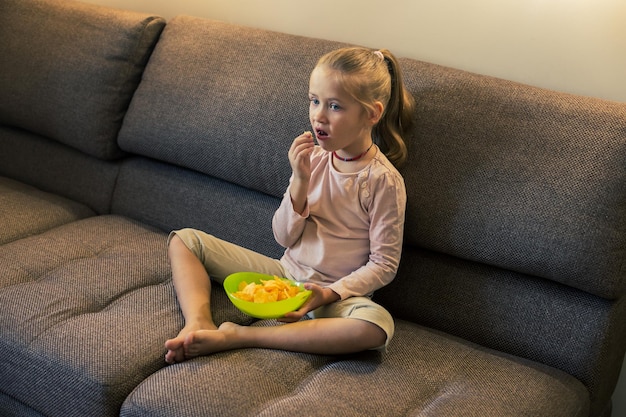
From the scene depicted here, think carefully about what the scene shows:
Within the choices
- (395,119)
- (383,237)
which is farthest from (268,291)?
(395,119)

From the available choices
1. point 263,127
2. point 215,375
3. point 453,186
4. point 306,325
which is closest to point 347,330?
point 306,325

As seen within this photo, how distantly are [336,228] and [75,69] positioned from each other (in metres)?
1.07

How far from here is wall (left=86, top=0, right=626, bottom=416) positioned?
213 centimetres

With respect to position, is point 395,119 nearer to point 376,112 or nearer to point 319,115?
point 376,112

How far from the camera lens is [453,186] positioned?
2.04 meters

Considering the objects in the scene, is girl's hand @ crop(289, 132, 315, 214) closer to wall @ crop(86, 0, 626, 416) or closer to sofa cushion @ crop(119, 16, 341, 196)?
sofa cushion @ crop(119, 16, 341, 196)

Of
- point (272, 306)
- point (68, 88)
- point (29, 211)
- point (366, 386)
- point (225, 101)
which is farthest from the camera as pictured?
point (68, 88)

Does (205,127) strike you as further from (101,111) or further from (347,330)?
(347,330)

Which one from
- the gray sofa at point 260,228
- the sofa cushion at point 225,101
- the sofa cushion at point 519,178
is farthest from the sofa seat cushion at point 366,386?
the sofa cushion at point 225,101

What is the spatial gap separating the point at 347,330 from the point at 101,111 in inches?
45.7

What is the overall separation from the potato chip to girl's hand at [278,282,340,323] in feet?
0.12

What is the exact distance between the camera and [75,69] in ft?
8.56

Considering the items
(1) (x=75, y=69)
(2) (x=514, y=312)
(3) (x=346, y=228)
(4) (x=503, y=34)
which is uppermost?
(4) (x=503, y=34)

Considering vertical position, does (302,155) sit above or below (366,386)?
above
